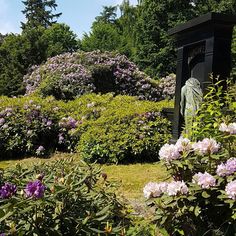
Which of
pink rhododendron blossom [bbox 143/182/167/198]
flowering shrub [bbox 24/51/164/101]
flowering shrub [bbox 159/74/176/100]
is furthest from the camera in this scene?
flowering shrub [bbox 159/74/176/100]

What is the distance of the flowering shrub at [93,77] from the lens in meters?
14.1

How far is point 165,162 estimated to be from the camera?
290cm

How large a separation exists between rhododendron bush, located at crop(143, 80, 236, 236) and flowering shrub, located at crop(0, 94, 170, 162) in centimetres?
531

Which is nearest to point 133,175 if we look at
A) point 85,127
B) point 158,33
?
point 85,127

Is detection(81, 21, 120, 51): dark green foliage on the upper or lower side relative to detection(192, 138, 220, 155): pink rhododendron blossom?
upper

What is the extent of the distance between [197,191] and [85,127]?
263 inches

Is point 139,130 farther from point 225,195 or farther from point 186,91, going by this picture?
point 225,195

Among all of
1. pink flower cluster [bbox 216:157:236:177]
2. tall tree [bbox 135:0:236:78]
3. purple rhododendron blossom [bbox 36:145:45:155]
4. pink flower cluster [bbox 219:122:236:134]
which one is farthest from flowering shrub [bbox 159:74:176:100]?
tall tree [bbox 135:0:236:78]

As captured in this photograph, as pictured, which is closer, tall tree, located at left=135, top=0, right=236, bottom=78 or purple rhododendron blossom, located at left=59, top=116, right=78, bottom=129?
purple rhododendron blossom, located at left=59, top=116, right=78, bottom=129

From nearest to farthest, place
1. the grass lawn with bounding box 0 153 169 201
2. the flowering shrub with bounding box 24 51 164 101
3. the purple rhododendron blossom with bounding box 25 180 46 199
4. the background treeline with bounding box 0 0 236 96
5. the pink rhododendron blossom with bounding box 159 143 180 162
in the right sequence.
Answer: the purple rhododendron blossom with bounding box 25 180 46 199, the pink rhododendron blossom with bounding box 159 143 180 162, the grass lawn with bounding box 0 153 169 201, the flowering shrub with bounding box 24 51 164 101, the background treeline with bounding box 0 0 236 96

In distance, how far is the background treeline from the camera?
2230cm

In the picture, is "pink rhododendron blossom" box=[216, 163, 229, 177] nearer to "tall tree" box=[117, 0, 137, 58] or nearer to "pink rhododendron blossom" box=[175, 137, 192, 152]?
"pink rhododendron blossom" box=[175, 137, 192, 152]

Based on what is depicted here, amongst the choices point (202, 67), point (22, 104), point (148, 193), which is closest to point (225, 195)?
point (148, 193)

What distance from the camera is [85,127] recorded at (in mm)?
9219
